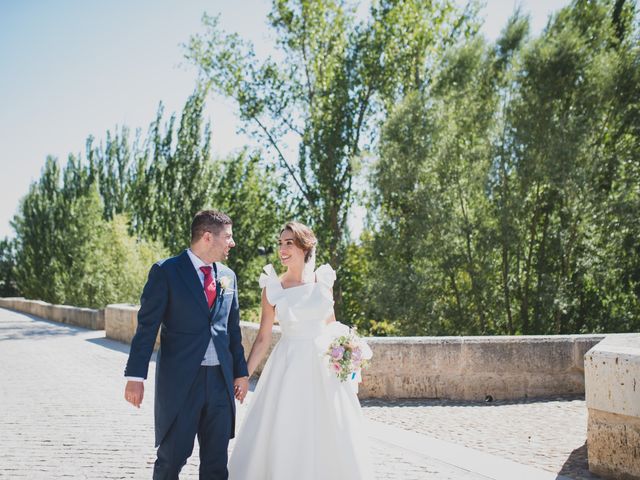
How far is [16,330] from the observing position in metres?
20.3

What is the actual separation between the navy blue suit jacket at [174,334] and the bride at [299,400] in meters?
0.44

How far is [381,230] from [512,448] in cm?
1296

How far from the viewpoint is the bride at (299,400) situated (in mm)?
3838

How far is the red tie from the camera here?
12.0 ft

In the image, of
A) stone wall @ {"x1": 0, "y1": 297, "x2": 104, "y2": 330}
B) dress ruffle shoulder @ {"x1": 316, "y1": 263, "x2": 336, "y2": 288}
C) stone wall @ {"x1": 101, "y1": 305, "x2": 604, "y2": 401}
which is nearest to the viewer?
dress ruffle shoulder @ {"x1": 316, "y1": 263, "x2": 336, "y2": 288}

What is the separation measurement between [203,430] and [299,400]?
0.63m

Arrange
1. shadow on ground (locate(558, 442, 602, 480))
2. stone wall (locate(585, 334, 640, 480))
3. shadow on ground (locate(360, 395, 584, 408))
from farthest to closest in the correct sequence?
shadow on ground (locate(360, 395, 584, 408)), shadow on ground (locate(558, 442, 602, 480)), stone wall (locate(585, 334, 640, 480))

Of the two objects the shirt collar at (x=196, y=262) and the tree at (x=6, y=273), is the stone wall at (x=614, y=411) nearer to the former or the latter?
the shirt collar at (x=196, y=262)

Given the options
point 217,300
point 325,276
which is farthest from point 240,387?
point 325,276

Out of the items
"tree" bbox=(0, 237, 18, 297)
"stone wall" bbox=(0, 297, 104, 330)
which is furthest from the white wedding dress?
"tree" bbox=(0, 237, 18, 297)

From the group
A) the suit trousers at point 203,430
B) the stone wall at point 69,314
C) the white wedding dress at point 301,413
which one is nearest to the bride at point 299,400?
the white wedding dress at point 301,413

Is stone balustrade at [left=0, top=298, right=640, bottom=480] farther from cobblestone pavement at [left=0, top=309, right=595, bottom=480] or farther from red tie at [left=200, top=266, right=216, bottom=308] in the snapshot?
red tie at [left=200, top=266, right=216, bottom=308]

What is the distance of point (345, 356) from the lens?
3.99 m

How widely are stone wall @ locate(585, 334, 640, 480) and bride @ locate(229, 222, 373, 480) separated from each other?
1.92 metres
